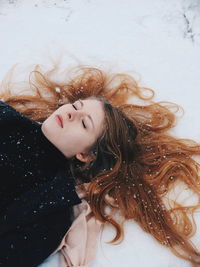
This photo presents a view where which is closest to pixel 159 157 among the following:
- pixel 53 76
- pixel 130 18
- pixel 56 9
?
pixel 53 76

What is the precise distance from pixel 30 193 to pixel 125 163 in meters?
0.48

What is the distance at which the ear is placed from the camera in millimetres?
1749

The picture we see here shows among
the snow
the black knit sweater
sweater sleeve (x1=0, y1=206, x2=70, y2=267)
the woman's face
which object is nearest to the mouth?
the woman's face

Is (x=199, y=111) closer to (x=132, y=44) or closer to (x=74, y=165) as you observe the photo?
(x=132, y=44)

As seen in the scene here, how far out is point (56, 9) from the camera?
8.07ft

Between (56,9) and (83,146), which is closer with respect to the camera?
(83,146)

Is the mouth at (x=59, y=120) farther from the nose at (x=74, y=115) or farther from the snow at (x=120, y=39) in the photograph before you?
the snow at (x=120, y=39)

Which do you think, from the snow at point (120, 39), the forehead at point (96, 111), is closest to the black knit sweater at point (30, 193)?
the forehead at point (96, 111)

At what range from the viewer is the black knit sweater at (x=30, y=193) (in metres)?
1.53

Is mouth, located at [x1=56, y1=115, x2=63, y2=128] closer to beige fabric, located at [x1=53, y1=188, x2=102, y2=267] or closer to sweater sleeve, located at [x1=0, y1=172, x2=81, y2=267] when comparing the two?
sweater sleeve, located at [x1=0, y1=172, x2=81, y2=267]

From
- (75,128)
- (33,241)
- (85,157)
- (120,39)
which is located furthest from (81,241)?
(120,39)

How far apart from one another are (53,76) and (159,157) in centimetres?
78

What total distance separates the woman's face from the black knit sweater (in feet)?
0.19

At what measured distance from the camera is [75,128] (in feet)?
5.52
